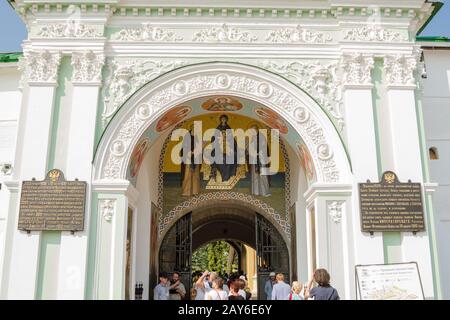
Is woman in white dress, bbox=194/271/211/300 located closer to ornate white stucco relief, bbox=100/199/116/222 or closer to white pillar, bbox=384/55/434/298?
ornate white stucco relief, bbox=100/199/116/222

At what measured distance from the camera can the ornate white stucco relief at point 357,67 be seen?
9750mm

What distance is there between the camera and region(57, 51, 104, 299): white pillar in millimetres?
8664

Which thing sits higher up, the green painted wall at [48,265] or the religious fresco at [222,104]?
the religious fresco at [222,104]

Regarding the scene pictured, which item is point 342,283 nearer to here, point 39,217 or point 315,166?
point 315,166

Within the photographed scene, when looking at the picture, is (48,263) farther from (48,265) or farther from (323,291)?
(323,291)

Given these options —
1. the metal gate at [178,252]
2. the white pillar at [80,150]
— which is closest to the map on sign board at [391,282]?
the white pillar at [80,150]

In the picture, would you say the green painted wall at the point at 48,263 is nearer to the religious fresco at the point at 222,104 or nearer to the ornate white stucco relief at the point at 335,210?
the religious fresco at the point at 222,104

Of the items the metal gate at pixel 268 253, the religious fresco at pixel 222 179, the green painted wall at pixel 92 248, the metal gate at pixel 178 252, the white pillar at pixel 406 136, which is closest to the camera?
the green painted wall at pixel 92 248

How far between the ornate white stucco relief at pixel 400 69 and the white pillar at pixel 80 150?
18.6 feet

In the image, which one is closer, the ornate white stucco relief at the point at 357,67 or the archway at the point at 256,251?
the ornate white stucco relief at the point at 357,67

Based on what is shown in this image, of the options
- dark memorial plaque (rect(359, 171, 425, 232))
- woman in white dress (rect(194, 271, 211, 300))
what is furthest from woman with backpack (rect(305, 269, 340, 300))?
dark memorial plaque (rect(359, 171, 425, 232))

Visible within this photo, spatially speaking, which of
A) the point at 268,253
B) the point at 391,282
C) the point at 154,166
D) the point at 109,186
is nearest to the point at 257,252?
the point at 268,253

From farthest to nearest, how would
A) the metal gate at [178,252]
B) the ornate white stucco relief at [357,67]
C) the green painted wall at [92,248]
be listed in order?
1. the metal gate at [178,252]
2. the ornate white stucco relief at [357,67]
3. the green painted wall at [92,248]

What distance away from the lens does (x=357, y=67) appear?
9.77 meters
